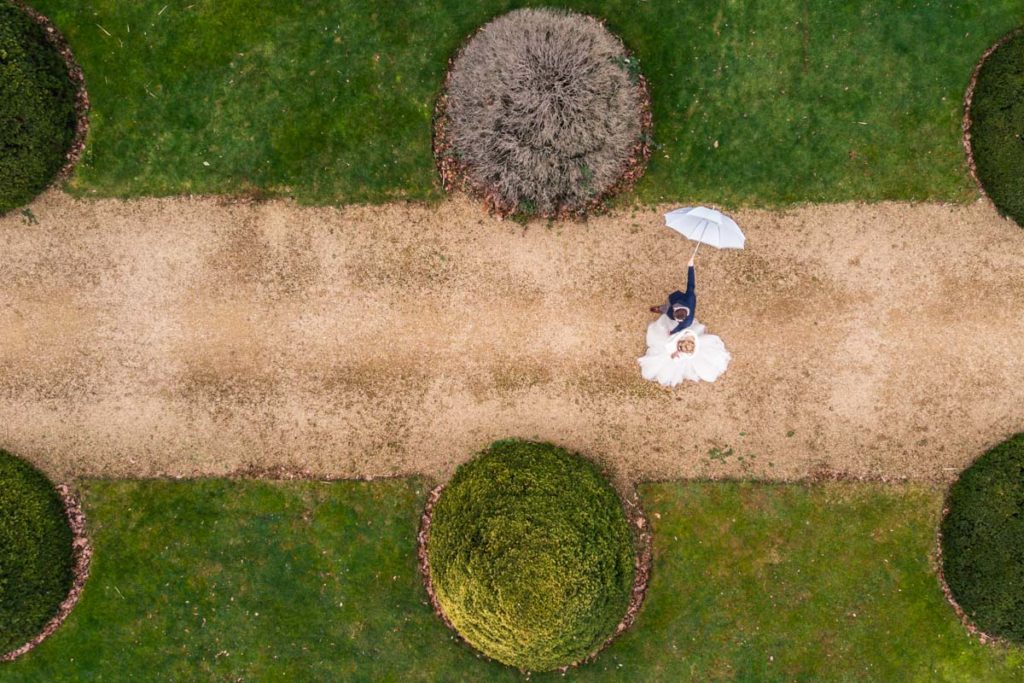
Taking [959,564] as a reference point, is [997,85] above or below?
above

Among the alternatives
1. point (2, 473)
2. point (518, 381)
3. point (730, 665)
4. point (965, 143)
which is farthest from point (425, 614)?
point (965, 143)

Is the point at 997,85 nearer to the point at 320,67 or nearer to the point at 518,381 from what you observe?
the point at 518,381

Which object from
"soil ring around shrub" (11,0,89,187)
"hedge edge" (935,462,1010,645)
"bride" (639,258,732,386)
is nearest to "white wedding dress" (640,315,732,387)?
"bride" (639,258,732,386)

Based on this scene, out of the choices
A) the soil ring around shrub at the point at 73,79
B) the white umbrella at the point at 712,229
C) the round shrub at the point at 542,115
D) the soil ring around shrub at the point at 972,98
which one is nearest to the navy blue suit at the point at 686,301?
the white umbrella at the point at 712,229

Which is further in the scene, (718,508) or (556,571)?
(718,508)

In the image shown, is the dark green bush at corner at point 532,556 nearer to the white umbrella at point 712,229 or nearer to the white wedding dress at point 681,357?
the white wedding dress at point 681,357

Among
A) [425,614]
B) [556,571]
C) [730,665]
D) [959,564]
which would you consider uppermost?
[556,571]
